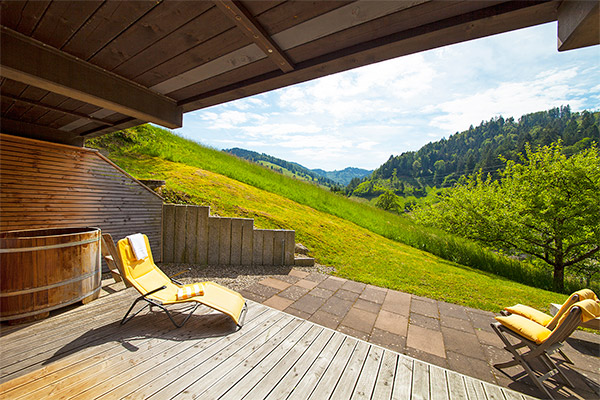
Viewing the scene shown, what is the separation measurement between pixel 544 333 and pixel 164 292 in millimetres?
4339

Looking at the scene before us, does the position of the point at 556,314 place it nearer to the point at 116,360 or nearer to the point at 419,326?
the point at 419,326

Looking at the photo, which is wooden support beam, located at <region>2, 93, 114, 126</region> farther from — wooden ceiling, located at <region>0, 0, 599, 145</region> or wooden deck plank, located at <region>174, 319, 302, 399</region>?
wooden deck plank, located at <region>174, 319, 302, 399</region>

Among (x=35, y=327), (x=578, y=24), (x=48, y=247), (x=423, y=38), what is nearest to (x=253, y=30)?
(x=423, y=38)

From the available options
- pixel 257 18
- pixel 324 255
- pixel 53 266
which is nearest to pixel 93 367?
pixel 53 266

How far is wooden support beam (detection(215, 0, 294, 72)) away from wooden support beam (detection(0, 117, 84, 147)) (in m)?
4.83

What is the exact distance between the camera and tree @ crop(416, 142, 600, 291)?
26.6 feet

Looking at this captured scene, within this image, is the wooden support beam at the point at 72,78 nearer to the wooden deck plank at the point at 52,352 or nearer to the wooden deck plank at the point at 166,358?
the wooden deck plank at the point at 52,352

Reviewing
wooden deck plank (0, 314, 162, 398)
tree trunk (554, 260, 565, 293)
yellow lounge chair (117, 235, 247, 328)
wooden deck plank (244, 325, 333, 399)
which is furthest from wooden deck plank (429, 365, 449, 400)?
tree trunk (554, 260, 565, 293)

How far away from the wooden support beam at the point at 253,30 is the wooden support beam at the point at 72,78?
1.79 meters

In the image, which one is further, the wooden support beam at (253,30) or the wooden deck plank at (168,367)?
the wooden deck plank at (168,367)

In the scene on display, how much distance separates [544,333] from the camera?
7.98 feet

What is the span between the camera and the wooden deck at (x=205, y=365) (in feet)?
6.08

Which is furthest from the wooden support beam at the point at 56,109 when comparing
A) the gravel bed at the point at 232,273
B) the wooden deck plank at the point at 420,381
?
the wooden deck plank at the point at 420,381

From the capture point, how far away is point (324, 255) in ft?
21.8
